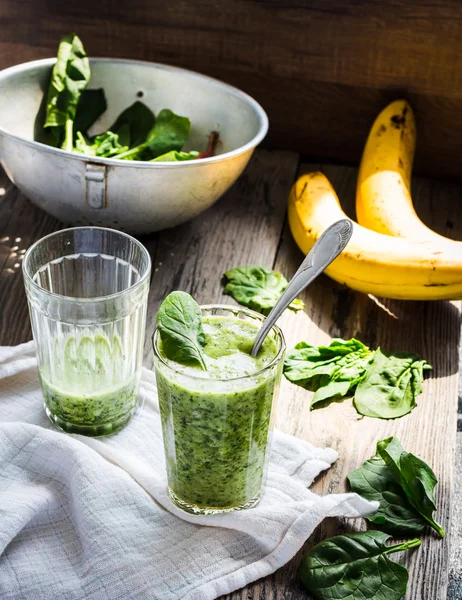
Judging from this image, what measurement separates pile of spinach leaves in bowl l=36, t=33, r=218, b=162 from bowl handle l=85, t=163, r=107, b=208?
0.40ft

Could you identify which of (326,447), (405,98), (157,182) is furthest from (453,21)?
(326,447)

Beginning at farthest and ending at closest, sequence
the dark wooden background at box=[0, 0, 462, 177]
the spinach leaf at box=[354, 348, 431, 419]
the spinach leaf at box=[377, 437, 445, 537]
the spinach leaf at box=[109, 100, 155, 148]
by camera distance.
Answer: the dark wooden background at box=[0, 0, 462, 177]
the spinach leaf at box=[109, 100, 155, 148]
the spinach leaf at box=[354, 348, 431, 419]
the spinach leaf at box=[377, 437, 445, 537]

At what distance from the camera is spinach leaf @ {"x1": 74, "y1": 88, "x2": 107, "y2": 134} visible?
5.60 ft

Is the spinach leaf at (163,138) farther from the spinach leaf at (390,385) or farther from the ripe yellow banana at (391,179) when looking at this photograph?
the spinach leaf at (390,385)

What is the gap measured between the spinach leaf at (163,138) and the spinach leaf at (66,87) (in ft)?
0.43

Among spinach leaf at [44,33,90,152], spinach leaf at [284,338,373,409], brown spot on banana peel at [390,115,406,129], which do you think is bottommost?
spinach leaf at [284,338,373,409]

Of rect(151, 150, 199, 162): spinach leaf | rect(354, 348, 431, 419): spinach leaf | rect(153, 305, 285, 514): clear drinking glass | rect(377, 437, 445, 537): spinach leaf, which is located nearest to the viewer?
rect(153, 305, 285, 514): clear drinking glass

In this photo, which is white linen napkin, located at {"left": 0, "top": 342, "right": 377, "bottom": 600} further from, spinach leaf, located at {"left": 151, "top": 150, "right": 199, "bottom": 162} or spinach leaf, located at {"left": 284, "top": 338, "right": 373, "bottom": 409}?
spinach leaf, located at {"left": 151, "top": 150, "right": 199, "bottom": 162}

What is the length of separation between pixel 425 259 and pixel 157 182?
19.0 inches

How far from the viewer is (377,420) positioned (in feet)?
3.98

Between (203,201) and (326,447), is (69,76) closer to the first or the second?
(203,201)

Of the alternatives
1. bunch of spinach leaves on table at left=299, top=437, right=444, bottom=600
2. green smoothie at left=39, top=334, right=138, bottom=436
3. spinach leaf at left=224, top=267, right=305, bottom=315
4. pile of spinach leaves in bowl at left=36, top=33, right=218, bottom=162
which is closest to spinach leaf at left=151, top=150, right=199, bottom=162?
pile of spinach leaves in bowl at left=36, top=33, right=218, bottom=162

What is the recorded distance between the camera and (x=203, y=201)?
1.52m

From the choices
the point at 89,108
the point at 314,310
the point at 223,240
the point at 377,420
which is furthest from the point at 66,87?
the point at 377,420
